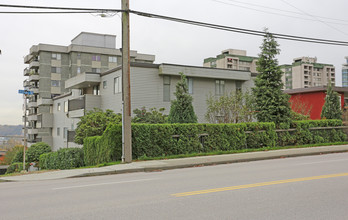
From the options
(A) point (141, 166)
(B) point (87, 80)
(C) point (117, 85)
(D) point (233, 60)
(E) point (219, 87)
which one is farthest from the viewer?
(D) point (233, 60)

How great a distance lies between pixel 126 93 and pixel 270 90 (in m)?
10.4

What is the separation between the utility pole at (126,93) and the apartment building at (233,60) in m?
98.0

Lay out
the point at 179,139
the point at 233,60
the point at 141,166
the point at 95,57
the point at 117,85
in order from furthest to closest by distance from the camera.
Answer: the point at 233,60, the point at 95,57, the point at 117,85, the point at 179,139, the point at 141,166

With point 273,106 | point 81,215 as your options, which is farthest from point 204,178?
point 273,106

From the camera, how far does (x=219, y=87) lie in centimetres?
3209

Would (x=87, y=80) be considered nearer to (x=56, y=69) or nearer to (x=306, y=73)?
(x=56, y=69)

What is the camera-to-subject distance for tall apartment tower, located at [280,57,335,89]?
134 metres

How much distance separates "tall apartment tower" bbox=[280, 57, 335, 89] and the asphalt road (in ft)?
433

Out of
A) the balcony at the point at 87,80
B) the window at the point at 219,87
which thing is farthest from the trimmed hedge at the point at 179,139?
the balcony at the point at 87,80

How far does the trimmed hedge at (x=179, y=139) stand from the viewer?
16.5 meters

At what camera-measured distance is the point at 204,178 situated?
33.6 ft

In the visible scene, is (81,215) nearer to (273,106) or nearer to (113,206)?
(113,206)

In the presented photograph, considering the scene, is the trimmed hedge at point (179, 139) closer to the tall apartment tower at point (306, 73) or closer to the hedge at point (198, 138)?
the hedge at point (198, 138)

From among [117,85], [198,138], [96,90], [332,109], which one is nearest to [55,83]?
[96,90]
